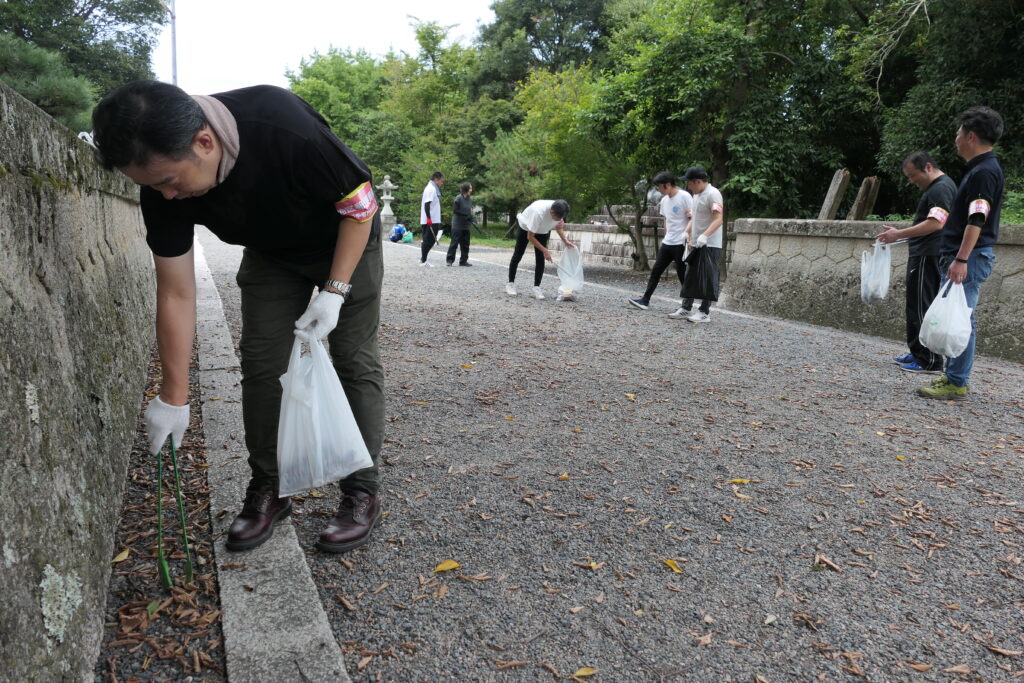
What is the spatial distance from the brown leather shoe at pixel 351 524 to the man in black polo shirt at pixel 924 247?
14.3 feet

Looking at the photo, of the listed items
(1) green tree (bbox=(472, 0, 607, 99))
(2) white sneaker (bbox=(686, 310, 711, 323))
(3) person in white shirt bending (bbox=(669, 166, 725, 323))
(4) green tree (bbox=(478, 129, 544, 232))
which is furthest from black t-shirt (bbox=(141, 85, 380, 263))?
(1) green tree (bbox=(472, 0, 607, 99))

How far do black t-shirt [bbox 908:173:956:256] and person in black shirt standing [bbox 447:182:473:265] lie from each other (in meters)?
8.04

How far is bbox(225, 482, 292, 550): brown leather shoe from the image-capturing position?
2150 mm

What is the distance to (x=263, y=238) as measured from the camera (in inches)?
78.7

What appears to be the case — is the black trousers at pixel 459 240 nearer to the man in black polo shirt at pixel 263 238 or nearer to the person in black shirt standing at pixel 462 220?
the person in black shirt standing at pixel 462 220

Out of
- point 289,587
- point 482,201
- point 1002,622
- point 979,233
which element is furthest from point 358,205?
point 482,201

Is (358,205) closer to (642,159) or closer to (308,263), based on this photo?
(308,263)

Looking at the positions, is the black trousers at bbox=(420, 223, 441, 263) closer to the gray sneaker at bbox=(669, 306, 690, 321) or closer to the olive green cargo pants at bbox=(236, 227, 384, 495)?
the gray sneaker at bbox=(669, 306, 690, 321)

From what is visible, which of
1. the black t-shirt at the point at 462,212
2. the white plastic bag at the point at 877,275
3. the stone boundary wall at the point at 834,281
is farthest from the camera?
the black t-shirt at the point at 462,212

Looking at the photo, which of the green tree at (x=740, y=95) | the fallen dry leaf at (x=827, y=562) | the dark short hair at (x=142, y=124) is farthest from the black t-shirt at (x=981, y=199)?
the green tree at (x=740, y=95)

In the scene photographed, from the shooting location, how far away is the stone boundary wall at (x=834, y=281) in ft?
19.8

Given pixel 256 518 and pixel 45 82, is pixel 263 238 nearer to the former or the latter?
pixel 256 518

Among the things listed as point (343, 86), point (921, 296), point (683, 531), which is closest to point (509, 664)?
point (683, 531)

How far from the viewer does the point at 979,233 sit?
13.5 feet
